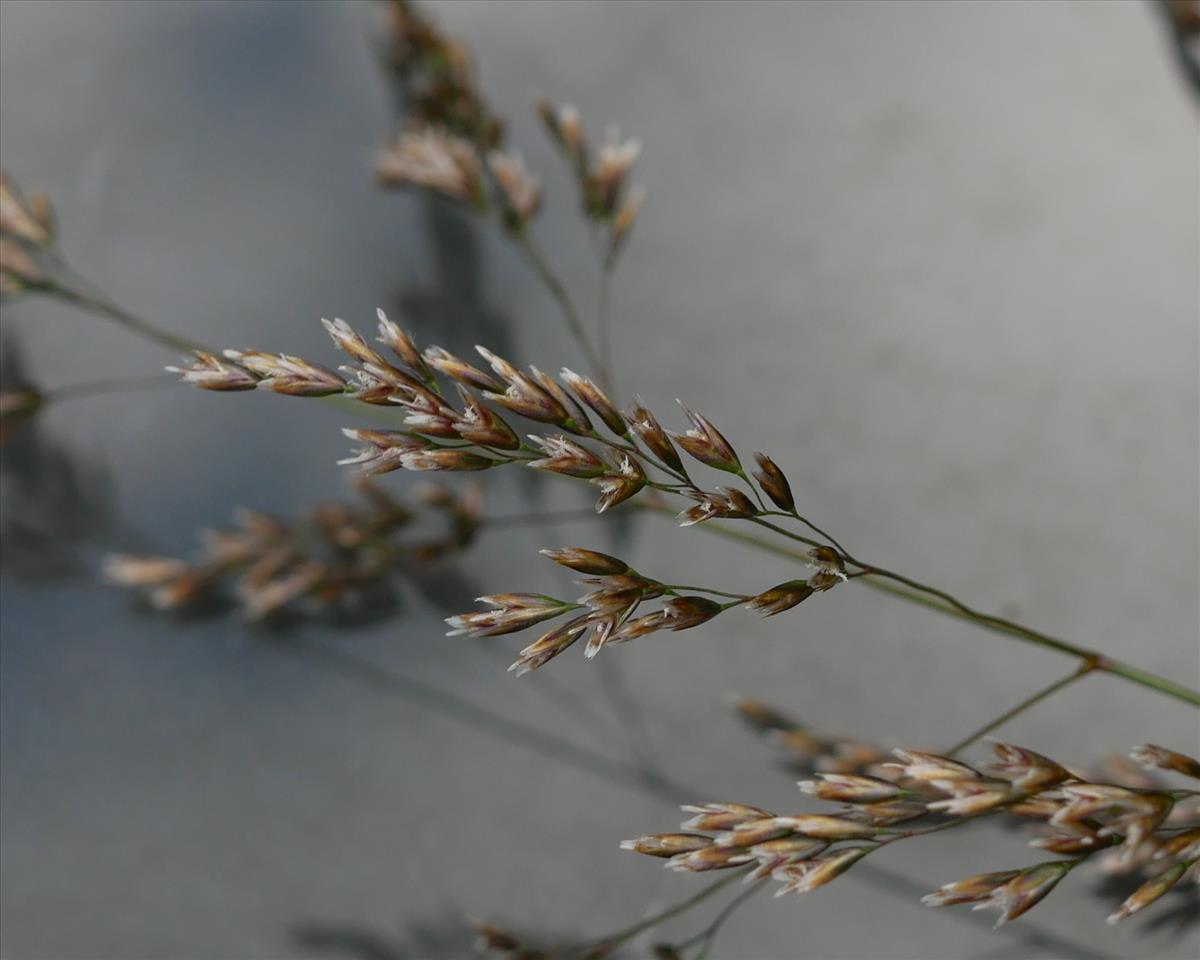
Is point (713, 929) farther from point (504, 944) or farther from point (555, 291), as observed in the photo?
point (555, 291)

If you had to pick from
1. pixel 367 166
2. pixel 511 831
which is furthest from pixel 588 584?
pixel 367 166

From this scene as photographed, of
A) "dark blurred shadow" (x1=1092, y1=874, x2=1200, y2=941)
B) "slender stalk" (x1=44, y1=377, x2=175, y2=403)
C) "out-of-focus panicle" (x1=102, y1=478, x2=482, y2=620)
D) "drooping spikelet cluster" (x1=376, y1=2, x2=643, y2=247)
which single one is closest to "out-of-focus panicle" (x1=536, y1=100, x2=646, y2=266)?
"drooping spikelet cluster" (x1=376, y1=2, x2=643, y2=247)

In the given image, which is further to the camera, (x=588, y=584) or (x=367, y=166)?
(x=367, y=166)

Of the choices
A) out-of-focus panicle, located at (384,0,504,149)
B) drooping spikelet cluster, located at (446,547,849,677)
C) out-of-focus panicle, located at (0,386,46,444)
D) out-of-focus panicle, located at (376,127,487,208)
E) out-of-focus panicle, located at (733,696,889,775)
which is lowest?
drooping spikelet cluster, located at (446,547,849,677)

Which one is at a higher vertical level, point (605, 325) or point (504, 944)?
point (605, 325)

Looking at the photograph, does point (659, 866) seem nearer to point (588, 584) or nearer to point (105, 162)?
point (588, 584)

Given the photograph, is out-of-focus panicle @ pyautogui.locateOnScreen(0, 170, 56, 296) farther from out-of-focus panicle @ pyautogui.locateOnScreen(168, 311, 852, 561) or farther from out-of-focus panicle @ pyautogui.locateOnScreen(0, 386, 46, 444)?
out-of-focus panicle @ pyautogui.locateOnScreen(168, 311, 852, 561)

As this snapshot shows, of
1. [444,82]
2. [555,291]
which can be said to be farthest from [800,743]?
[444,82]
